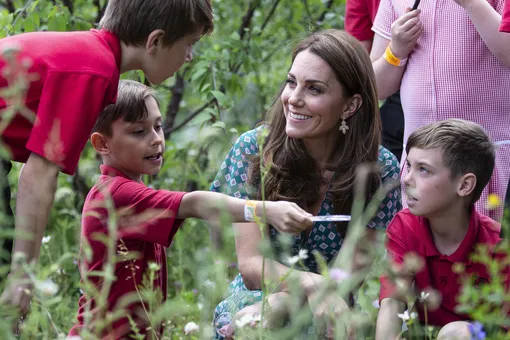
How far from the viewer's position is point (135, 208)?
2.78m

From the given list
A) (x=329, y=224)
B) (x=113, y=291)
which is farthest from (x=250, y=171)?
(x=113, y=291)

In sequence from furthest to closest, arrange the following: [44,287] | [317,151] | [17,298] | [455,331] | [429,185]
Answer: [317,151] → [429,185] → [455,331] → [17,298] → [44,287]

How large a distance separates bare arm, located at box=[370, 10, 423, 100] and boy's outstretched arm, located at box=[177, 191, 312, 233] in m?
1.02

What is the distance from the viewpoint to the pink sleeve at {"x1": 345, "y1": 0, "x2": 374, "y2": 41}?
12.3 feet

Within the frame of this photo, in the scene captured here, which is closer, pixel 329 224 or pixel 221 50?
pixel 329 224

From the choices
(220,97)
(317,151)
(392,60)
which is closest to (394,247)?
(317,151)

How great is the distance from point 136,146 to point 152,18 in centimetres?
45

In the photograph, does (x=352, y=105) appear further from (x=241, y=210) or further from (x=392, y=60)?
(x=241, y=210)

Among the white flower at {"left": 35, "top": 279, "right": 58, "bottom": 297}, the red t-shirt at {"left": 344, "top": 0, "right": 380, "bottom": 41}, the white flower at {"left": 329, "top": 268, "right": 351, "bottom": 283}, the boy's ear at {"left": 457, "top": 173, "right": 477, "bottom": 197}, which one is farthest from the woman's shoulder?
the white flower at {"left": 35, "top": 279, "right": 58, "bottom": 297}

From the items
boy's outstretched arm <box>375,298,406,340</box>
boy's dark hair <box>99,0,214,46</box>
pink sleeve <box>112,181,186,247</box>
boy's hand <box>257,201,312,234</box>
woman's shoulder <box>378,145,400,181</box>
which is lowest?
boy's outstretched arm <box>375,298,406,340</box>

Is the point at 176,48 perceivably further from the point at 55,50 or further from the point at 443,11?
the point at 443,11

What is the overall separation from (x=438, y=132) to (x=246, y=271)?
82 centimetres

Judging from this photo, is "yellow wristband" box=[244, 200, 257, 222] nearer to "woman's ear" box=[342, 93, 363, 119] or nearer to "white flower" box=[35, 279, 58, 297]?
"woman's ear" box=[342, 93, 363, 119]

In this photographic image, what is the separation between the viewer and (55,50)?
2.54m
